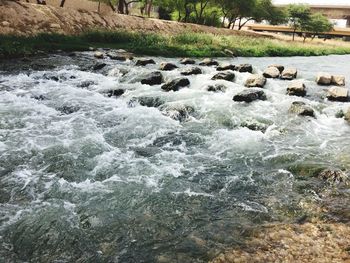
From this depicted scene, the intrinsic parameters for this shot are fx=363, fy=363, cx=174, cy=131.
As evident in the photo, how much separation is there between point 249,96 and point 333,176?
595cm

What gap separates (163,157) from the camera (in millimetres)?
7812

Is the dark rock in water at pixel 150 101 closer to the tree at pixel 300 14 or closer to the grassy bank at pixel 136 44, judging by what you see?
the grassy bank at pixel 136 44

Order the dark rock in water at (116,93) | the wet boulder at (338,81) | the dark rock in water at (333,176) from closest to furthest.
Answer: the dark rock in water at (333,176) → the dark rock in water at (116,93) → the wet boulder at (338,81)

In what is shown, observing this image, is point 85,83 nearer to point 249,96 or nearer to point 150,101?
point 150,101

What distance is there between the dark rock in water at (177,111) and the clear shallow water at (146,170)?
6.2 inches

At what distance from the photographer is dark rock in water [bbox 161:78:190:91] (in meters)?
13.6

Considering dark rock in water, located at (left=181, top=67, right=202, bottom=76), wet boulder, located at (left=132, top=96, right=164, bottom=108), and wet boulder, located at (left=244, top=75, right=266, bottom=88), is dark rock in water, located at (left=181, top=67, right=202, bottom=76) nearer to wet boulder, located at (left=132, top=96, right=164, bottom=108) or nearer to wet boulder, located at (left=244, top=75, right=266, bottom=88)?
wet boulder, located at (left=244, top=75, right=266, bottom=88)

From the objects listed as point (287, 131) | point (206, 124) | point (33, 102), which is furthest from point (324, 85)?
point (33, 102)

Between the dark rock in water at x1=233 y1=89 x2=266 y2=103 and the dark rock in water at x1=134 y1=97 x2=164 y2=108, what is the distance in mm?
2634

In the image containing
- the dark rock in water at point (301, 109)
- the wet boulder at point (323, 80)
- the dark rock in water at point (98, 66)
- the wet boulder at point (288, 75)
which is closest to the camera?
the dark rock in water at point (301, 109)

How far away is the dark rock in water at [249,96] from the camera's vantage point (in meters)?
12.4

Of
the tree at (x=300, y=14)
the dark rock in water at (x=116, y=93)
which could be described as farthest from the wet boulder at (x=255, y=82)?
the tree at (x=300, y=14)

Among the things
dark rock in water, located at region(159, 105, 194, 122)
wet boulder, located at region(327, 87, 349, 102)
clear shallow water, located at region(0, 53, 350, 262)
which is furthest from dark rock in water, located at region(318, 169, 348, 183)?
wet boulder, located at region(327, 87, 349, 102)

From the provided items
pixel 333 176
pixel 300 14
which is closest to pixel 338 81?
pixel 333 176
